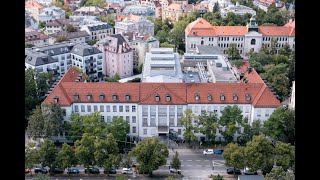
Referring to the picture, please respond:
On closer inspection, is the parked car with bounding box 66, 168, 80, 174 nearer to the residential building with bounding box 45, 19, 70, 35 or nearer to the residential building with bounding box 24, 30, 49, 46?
the residential building with bounding box 24, 30, 49, 46

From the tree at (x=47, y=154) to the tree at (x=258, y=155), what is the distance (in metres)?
10.7

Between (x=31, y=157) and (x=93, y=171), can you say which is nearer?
(x=31, y=157)

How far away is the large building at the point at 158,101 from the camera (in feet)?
87.5

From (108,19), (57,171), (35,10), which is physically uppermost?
(35,10)

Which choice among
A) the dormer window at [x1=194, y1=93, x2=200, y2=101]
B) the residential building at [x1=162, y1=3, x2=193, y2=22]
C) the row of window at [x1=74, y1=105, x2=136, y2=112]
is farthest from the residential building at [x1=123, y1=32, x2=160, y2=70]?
the residential building at [x1=162, y1=3, x2=193, y2=22]

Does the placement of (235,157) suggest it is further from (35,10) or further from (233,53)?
(35,10)

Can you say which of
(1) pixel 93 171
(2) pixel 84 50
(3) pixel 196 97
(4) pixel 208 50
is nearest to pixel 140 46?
(2) pixel 84 50

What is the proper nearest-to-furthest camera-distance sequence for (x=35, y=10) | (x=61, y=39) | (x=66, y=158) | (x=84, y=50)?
(x=66, y=158) → (x=84, y=50) → (x=61, y=39) → (x=35, y=10)

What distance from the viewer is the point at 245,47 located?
46.8 metres

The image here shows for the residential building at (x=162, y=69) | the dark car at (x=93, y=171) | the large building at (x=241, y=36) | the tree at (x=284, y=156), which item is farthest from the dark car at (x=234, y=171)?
the large building at (x=241, y=36)

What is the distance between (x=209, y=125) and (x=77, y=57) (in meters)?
17.5

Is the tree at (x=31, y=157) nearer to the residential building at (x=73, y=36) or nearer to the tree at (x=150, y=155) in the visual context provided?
the tree at (x=150, y=155)

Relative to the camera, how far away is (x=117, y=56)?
128 feet
